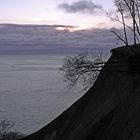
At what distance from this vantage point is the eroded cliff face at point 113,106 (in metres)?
9.27

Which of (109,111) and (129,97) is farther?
(109,111)

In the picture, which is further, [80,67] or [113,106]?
[80,67]

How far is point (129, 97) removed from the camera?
9.84 m

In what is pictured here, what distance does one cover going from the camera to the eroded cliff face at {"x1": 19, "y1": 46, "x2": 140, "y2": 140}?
9273 mm

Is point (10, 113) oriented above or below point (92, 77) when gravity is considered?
below

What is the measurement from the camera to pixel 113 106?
1047cm

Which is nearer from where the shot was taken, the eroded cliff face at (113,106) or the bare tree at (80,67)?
the eroded cliff face at (113,106)

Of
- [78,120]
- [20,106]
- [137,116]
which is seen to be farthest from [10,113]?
[137,116]

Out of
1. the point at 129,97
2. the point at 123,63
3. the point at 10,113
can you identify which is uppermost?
the point at 123,63

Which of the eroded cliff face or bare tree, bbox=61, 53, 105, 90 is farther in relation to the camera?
bare tree, bbox=61, 53, 105, 90

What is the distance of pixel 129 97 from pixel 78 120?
3.18m

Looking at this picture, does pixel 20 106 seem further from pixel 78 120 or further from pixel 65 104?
pixel 78 120

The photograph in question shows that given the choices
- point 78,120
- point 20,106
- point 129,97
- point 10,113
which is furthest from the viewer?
point 20,106

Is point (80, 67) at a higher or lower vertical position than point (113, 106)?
higher
